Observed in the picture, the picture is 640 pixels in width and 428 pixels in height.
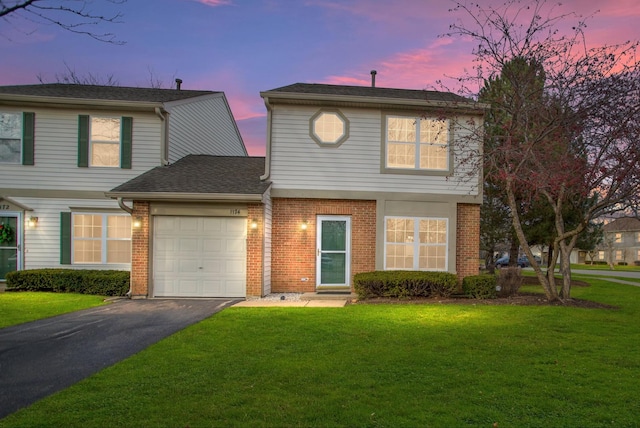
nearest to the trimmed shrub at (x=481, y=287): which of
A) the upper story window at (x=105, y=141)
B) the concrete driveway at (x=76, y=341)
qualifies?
the concrete driveway at (x=76, y=341)

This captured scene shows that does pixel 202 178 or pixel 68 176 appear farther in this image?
pixel 68 176

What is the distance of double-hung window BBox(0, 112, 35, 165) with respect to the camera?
11938 millimetres

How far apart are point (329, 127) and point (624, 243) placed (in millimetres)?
52286

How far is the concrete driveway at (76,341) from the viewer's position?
4586 millimetres

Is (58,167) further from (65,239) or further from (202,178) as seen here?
(202,178)

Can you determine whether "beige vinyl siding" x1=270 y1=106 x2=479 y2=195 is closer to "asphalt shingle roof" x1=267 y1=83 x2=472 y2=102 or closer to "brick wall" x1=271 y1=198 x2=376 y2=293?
"brick wall" x1=271 y1=198 x2=376 y2=293

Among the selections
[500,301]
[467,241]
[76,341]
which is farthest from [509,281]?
[76,341]

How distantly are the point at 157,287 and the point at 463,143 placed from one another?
9.84 meters

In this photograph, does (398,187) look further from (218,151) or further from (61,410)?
(61,410)

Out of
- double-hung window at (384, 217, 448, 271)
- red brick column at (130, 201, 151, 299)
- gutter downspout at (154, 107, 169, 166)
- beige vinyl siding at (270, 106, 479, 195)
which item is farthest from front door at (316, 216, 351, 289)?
gutter downspout at (154, 107, 169, 166)

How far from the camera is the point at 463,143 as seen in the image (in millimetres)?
11992

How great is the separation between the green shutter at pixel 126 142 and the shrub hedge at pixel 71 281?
3.32 m

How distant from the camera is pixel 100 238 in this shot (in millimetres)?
11953

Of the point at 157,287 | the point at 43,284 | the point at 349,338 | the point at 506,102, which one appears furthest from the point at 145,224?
the point at 506,102
